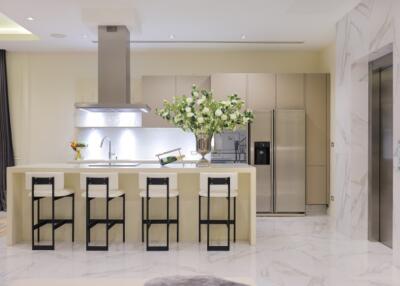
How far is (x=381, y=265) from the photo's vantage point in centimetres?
384

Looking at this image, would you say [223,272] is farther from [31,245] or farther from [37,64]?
[37,64]

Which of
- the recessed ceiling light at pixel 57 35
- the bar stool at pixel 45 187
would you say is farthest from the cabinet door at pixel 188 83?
the bar stool at pixel 45 187

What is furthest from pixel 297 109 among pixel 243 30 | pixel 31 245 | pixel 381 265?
pixel 31 245

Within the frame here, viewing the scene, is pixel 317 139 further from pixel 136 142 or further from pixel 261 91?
pixel 136 142

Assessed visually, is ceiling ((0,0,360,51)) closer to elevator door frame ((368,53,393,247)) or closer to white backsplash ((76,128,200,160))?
elevator door frame ((368,53,393,247))

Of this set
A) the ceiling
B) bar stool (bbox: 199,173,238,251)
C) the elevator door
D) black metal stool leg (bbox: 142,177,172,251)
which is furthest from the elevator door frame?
black metal stool leg (bbox: 142,177,172,251)

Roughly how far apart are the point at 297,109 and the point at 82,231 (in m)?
4.15

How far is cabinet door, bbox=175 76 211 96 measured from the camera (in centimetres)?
674

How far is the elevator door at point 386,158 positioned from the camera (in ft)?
14.6

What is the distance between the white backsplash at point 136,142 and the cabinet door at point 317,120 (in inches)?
88.6

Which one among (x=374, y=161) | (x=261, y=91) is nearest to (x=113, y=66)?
(x=261, y=91)

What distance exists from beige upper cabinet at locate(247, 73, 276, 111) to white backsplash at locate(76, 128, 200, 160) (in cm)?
147

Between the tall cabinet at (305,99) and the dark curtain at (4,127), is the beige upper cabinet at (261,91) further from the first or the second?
the dark curtain at (4,127)

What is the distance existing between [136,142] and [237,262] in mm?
3889
